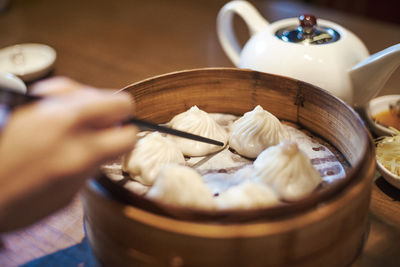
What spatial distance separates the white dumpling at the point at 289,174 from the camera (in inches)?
44.0

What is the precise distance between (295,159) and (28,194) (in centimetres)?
78

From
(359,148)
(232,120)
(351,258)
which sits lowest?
(351,258)

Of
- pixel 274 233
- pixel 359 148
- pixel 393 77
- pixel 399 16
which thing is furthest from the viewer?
pixel 399 16

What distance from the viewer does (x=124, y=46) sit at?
2562 millimetres

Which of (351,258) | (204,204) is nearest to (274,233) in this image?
(204,204)

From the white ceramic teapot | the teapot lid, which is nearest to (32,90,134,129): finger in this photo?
the white ceramic teapot

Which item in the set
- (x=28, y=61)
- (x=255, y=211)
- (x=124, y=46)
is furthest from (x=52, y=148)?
(x=124, y=46)

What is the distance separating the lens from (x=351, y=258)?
3.38 feet

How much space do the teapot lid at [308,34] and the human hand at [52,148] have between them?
3.34 ft

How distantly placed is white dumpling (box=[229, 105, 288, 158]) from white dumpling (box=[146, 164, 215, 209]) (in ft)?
1.23

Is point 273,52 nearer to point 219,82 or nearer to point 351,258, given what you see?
point 219,82

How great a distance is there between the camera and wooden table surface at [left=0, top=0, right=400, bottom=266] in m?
1.15

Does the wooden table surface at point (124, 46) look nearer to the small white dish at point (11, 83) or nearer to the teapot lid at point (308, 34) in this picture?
the small white dish at point (11, 83)

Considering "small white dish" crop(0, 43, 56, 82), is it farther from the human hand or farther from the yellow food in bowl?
the yellow food in bowl
